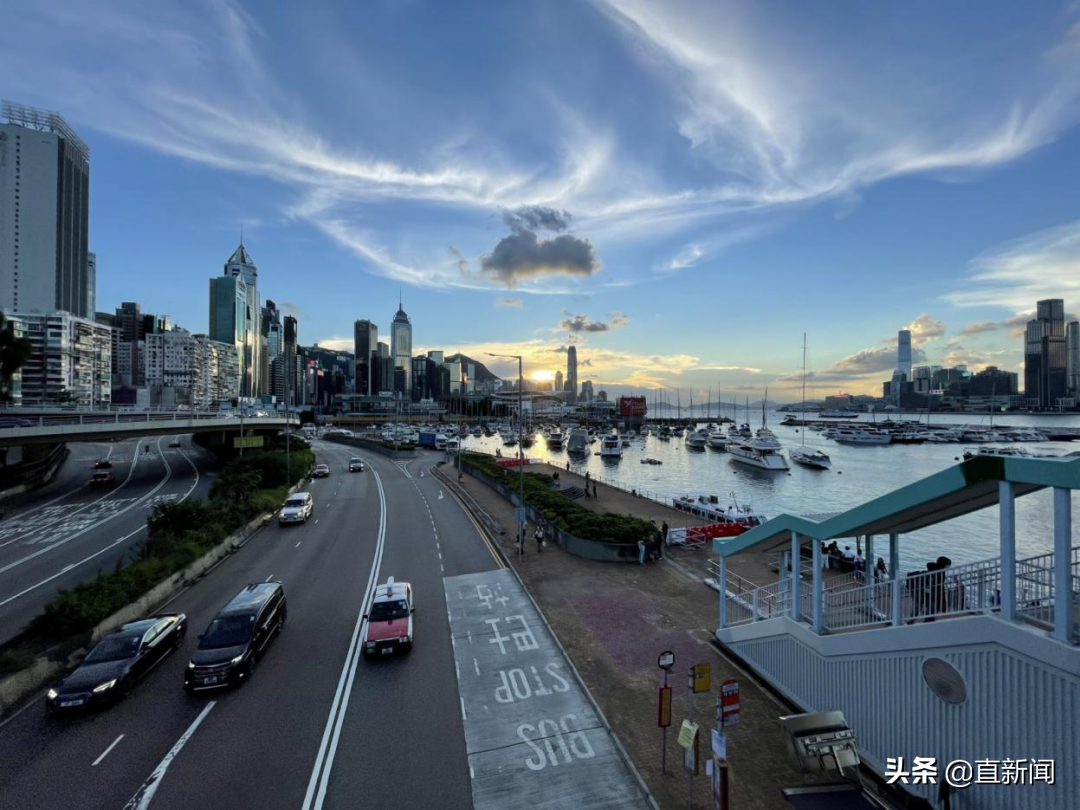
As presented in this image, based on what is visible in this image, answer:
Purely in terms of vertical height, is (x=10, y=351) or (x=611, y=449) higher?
(x=10, y=351)

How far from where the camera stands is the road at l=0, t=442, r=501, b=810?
9.73 meters

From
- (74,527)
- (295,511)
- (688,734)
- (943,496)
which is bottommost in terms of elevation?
(74,527)

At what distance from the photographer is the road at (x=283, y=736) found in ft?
31.9

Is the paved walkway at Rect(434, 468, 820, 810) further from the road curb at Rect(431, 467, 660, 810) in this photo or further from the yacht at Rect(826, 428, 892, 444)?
the yacht at Rect(826, 428, 892, 444)

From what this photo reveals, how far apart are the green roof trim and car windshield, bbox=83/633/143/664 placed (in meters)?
17.6

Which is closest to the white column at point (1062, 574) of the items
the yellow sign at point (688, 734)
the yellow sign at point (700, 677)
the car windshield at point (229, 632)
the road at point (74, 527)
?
the yellow sign at point (700, 677)

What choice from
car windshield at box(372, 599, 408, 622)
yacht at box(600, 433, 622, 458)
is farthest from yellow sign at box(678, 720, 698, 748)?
yacht at box(600, 433, 622, 458)

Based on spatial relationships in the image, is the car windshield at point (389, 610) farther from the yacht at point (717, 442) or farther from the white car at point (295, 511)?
the yacht at point (717, 442)

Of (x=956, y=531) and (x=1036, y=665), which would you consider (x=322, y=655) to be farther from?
(x=956, y=531)

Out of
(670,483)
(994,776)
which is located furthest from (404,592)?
(670,483)

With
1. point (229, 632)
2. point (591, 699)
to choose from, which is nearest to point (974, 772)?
point (591, 699)

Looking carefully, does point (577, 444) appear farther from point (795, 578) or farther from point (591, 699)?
point (795, 578)

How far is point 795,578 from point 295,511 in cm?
3061

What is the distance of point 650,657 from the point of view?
584 inches
